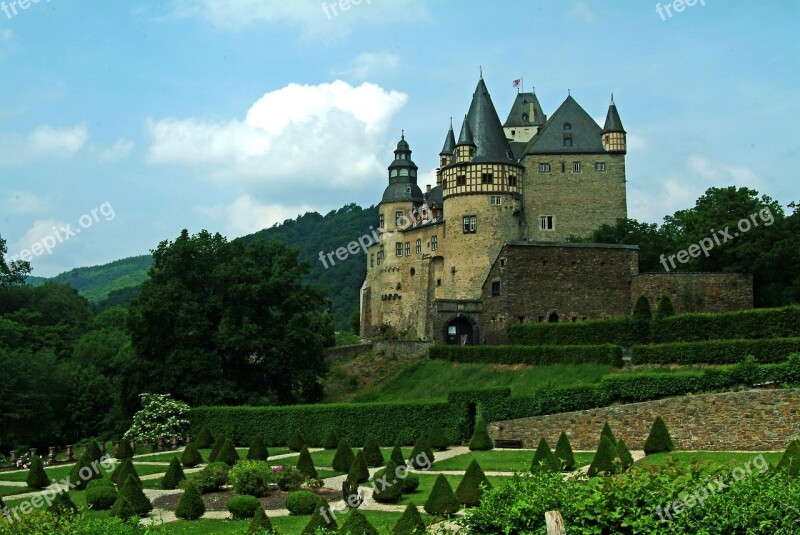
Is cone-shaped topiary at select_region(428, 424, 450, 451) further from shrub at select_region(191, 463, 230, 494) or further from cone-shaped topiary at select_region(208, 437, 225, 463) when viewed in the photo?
shrub at select_region(191, 463, 230, 494)

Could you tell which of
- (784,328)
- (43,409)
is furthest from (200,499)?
(43,409)

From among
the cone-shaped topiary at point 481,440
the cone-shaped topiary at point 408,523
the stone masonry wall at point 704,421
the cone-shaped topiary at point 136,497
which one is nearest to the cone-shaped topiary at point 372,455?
the cone-shaped topiary at point 481,440

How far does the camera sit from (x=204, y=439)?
4269 cm

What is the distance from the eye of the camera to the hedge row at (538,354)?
131ft

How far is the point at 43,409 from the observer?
5394 centimetres

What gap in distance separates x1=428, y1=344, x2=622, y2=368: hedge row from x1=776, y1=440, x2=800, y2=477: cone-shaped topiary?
15759 mm

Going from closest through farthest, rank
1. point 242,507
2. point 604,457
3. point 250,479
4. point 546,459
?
point 242,507 → point 604,457 → point 546,459 → point 250,479

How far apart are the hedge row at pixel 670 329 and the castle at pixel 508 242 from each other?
380cm

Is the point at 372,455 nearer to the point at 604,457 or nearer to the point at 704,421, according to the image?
the point at 604,457

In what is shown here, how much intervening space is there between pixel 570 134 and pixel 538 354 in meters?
28.8

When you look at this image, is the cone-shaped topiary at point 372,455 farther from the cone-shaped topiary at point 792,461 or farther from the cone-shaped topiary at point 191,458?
the cone-shaped topiary at point 792,461

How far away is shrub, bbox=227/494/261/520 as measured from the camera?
25.0 meters

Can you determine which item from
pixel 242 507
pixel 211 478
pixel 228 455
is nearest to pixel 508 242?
pixel 228 455

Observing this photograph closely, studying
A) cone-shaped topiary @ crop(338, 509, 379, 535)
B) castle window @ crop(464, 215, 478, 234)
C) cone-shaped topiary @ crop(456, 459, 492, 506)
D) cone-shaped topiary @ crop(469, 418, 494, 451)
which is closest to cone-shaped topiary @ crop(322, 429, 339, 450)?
cone-shaped topiary @ crop(469, 418, 494, 451)
